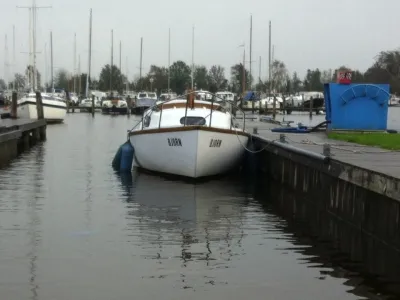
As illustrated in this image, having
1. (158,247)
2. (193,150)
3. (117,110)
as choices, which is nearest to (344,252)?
(158,247)

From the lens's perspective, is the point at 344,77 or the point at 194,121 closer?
the point at 194,121

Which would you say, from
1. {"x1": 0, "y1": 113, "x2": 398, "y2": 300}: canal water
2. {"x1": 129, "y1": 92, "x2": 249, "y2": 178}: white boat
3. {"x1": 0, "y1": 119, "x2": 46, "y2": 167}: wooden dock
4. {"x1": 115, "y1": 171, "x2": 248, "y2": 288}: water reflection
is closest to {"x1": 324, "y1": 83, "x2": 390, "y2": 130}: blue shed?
{"x1": 129, "y1": 92, "x2": 249, "y2": 178}: white boat

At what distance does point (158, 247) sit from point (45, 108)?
42115mm

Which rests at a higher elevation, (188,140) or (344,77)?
(344,77)

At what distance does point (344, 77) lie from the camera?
24109mm

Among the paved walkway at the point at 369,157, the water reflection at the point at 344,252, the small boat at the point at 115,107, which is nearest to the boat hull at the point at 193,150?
the paved walkway at the point at 369,157

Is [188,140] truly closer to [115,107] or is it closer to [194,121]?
[194,121]

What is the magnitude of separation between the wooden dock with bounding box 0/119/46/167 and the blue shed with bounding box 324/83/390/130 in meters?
11.3

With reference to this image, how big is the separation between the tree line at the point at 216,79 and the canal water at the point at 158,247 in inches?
3302

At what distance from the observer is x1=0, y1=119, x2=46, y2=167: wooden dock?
75.4ft

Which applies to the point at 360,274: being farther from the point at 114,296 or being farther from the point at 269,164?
the point at 269,164

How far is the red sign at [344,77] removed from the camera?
78.5 feet

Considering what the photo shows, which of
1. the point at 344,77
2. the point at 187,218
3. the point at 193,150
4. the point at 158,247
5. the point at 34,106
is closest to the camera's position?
the point at 158,247

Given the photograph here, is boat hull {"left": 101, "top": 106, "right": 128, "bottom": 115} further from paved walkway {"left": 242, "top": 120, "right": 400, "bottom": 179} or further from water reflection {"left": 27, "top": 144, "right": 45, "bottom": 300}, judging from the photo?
paved walkway {"left": 242, "top": 120, "right": 400, "bottom": 179}
